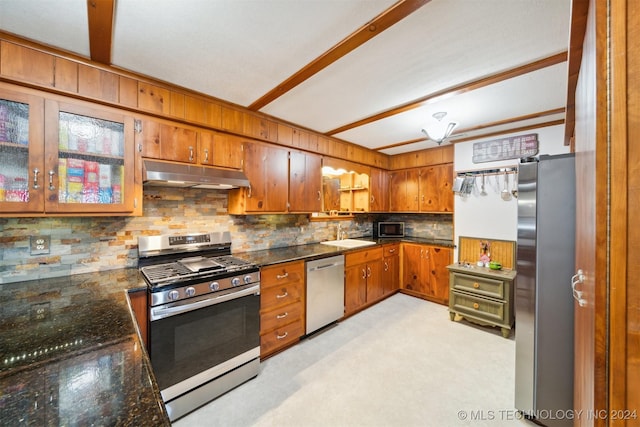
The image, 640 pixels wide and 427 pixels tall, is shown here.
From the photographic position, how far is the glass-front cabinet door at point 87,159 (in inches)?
65.1

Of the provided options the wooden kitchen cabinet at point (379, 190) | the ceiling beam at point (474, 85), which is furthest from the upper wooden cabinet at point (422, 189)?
the ceiling beam at point (474, 85)

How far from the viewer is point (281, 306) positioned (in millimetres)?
2521

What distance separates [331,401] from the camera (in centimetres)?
192

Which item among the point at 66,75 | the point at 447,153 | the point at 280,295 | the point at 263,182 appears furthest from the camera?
the point at 447,153

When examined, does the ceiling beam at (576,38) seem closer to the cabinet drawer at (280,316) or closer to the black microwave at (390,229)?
the cabinet drawer at (280,316)

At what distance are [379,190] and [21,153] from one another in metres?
4.10

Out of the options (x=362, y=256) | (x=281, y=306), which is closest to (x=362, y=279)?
(x=362, y=256)

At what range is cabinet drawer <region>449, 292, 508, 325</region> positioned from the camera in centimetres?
295

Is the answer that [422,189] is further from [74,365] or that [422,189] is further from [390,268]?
[74,365]

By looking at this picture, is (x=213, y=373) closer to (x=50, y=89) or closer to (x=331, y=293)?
(x=331, y=293)

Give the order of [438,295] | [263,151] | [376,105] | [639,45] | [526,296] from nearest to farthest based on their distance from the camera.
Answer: [639,45], [526,296], [376,105], [263,151], [438,295]

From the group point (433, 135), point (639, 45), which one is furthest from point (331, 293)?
point (639, 45)

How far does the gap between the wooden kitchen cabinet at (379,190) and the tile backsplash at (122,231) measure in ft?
4.95

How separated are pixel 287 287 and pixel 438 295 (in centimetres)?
259
